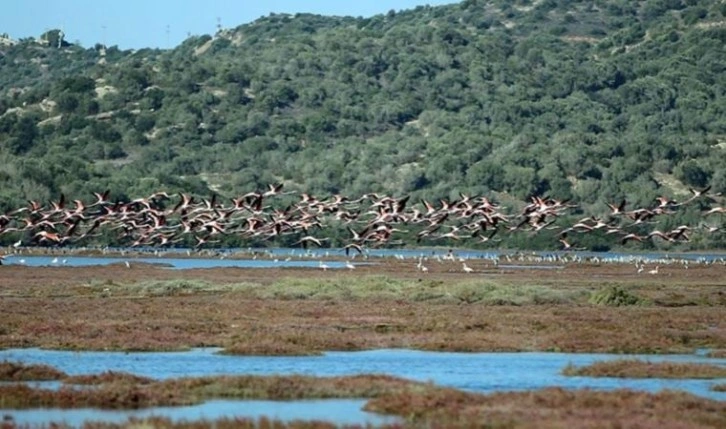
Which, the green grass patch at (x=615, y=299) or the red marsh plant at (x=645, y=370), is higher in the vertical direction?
the green grass patch at (x=615, y=299)

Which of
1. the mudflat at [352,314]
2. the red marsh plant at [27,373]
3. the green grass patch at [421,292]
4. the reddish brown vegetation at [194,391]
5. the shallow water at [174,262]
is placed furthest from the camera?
the shallow water at [174,262]

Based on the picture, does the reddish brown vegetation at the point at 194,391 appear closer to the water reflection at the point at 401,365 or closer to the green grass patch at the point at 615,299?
the water reflection at the point at 401,365

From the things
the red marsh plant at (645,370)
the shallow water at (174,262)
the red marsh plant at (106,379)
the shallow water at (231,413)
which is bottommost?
the red marsh plant at (645,370)

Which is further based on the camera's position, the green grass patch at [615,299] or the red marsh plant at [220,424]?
the green grass patch at [615,299]

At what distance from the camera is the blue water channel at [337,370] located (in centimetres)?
3269

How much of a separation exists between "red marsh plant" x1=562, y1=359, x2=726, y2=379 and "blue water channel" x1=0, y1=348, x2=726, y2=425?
517 millimetres

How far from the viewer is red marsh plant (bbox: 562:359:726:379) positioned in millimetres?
39438

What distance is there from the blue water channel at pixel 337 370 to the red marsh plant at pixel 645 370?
0.52 metres

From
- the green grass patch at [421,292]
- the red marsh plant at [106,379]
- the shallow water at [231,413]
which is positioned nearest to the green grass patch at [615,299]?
the green grass patch at [421,292]

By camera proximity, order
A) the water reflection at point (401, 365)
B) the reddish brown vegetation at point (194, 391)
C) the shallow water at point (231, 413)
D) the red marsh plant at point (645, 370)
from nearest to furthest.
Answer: the shallow water at point (231, 413), the reddish brown vegetation at point (194, 391), the water reflection at point (401, 365), the red marsh plant at point (645, 370)

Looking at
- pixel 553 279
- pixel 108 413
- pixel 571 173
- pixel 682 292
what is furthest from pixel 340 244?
pixel 108 413

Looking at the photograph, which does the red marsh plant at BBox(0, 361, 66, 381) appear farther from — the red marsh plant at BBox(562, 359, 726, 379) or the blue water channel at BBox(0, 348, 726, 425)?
the red marsh plant at BBox(562, 359, 726, 379)

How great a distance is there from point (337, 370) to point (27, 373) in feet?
24.4

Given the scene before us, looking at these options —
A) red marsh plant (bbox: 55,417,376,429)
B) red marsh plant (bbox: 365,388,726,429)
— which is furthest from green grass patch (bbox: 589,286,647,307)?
red marsh plant (bbox: 55,417,376,429)
